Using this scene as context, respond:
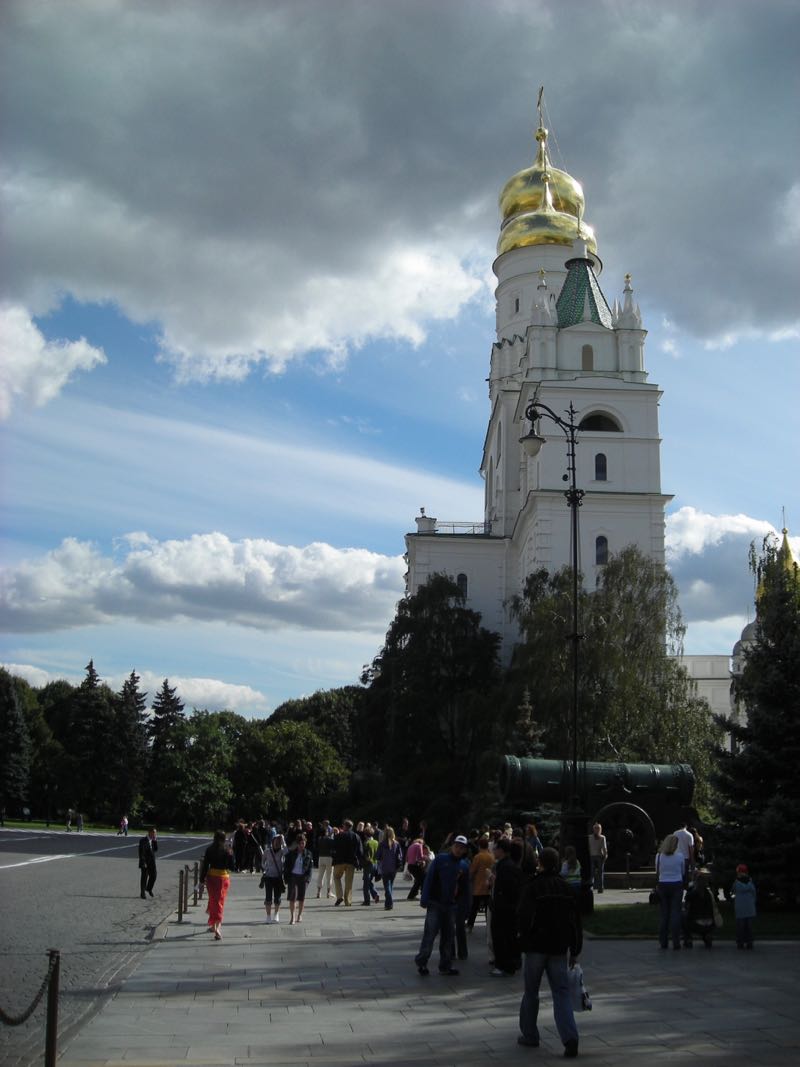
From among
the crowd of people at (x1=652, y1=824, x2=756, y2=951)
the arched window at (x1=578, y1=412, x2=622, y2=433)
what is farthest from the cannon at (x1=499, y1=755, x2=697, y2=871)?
the arched window at (x1=578, y1=412, x2=622, y2=433)

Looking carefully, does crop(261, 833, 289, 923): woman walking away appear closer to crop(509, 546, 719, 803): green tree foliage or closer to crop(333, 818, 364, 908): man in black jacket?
crop(333, 818, 364, 908): man in black jacket

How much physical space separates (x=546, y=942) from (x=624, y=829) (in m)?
14.8

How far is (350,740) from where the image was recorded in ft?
281

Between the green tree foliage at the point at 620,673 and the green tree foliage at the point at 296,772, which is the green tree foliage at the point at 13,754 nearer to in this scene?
the green tree foliage at the point at 296,772

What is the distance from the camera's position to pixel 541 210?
210 ft

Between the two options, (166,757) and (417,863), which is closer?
(417,863)

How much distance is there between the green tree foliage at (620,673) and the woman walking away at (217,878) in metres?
19.9

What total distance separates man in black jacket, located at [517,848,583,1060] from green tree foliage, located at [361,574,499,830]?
36.6 meters

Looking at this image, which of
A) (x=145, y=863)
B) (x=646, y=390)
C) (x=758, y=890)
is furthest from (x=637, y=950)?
(x=646, y=390)

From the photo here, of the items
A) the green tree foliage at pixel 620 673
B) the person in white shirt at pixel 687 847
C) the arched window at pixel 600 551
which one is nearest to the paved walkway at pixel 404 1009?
the person in white shirt at pixel 687 847

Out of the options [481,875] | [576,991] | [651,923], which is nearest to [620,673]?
[651,923]

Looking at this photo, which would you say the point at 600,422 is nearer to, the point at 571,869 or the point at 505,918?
the point at 571,869

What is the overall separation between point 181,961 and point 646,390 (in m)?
41.5

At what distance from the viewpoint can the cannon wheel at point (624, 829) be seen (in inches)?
882
